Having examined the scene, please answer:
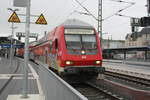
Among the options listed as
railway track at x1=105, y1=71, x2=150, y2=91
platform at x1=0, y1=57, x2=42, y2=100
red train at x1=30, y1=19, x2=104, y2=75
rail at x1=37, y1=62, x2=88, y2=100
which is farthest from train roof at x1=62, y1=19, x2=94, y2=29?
rail at x1=37, y1=62, x2=88, y2=100

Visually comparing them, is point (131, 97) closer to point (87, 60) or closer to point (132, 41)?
point (87, 60)

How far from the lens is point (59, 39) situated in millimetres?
17172

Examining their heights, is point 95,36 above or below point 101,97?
above

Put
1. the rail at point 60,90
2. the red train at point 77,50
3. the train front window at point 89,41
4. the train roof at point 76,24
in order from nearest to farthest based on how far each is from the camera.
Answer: the rail at point 60,90 < the red train at point 77,50 < the train front window at point 89,41 < the train roof at point 76,24

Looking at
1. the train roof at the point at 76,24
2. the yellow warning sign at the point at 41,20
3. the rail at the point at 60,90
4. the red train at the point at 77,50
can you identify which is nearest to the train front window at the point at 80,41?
the red train at the point at 77,50

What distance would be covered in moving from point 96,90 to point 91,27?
3878mm

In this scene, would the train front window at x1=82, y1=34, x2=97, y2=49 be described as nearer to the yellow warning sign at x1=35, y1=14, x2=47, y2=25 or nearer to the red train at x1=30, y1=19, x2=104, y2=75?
the red train at x1=30, y1=19, x2=104, y2=75

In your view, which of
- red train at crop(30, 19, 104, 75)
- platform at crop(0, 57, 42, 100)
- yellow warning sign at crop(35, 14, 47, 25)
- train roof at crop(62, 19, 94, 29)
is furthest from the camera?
train roof at crop(62, 19, 94, 29)

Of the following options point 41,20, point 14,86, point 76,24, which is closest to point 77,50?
point 76,24

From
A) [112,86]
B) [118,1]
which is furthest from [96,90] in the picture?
[118,1]

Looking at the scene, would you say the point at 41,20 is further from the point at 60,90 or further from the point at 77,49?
the point at 60,90

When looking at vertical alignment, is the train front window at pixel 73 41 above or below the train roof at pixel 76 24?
below

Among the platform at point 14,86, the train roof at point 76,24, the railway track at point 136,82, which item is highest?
the train roof at point 76,24

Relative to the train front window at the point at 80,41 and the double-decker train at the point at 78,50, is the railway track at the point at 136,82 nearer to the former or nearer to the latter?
the double-decker train at the point at 78,50
